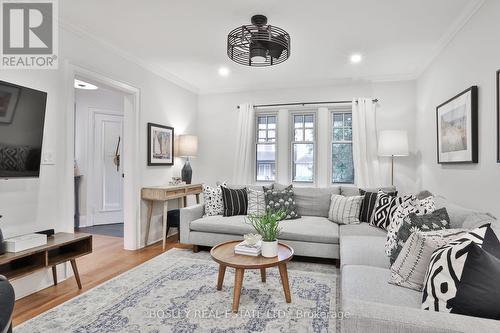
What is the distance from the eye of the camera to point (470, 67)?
2557 mm

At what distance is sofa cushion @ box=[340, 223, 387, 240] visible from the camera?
3.03 metres

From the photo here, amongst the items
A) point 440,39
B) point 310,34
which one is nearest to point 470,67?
point 440,39

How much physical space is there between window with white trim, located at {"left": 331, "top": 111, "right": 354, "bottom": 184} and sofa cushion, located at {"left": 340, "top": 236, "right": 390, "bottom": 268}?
2.00 m

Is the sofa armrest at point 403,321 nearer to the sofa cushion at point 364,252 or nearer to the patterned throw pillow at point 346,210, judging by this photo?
the sofa cushion at point 364,252

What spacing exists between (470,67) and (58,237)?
394 centimetres

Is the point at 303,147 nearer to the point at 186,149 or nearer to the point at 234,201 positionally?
the point at 234,201

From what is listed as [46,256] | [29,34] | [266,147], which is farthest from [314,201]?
[29,34]

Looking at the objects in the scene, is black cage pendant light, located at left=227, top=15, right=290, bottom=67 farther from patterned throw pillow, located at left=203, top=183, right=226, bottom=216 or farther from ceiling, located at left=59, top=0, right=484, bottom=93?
patterned throw pillow, located at left=203, top=183, right=226, bottom=216

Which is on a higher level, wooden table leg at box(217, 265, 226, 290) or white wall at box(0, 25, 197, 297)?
white wall at box(0, 25, 197, 297)

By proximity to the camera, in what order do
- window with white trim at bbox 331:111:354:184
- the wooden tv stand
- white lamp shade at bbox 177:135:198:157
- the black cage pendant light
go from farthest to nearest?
window with white trim at bbox 331:111:354:184, white lamp shade at bbox 177:135:198:157, the black cage pendant light, the wooden tv stand

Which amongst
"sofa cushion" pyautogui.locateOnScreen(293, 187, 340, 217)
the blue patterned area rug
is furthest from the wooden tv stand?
"sofa cushion" pyautogui.locateOnScreen(293, 187, 340, 217)

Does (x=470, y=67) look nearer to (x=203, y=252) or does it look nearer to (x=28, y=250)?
(x=203, y=252)

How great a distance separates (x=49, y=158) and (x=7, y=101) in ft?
2.18

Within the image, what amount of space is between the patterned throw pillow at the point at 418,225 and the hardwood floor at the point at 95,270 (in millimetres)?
2605
